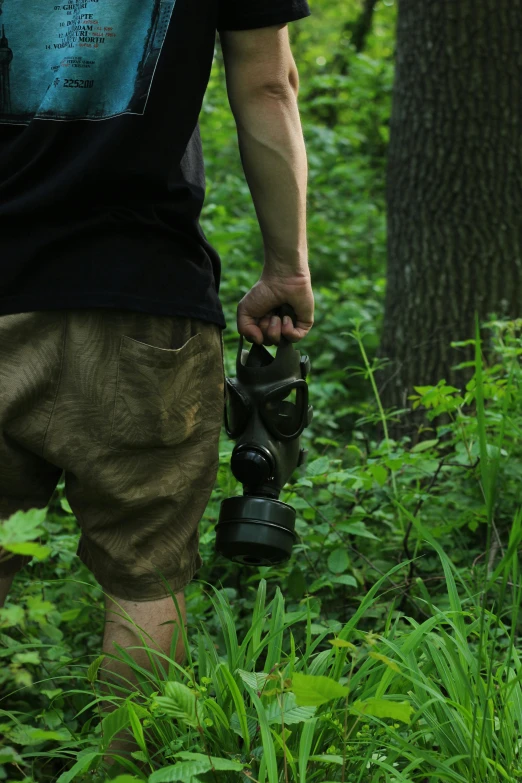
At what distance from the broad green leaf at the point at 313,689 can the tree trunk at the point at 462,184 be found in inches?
110

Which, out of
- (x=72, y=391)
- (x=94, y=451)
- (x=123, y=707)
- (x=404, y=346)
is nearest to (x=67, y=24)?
(x=72, y=391)

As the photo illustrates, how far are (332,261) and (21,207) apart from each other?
4846 mm

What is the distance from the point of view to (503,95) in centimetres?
401

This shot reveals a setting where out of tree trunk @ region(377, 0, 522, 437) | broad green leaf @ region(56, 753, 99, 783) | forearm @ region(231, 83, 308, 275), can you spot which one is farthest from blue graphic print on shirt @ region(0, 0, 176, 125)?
tree trunk @ region(377, 0, 522, 437)

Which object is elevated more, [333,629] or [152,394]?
[152,394]

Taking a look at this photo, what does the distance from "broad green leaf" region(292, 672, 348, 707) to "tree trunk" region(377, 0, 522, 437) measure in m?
2.79

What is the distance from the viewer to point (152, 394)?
1.84m

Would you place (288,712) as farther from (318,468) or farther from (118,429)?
(318,468)

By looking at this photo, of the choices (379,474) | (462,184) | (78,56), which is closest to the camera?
(78,56)

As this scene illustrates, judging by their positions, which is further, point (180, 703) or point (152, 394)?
point (152, 394)

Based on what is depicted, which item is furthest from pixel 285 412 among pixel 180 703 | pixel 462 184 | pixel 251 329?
pixel 462 184

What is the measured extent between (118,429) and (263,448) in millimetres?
376

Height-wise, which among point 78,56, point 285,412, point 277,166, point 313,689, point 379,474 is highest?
point 78,56

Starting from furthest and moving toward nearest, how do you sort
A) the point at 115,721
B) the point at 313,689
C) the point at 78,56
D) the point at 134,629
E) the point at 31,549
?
the point at 134,629, the point at 78,56, the point at 115,721, the point at 313,689, the point at 31,549
